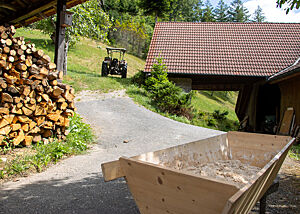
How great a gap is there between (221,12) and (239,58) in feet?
148

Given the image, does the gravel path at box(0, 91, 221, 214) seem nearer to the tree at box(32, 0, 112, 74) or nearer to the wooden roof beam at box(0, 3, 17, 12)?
the wooden roof beam at box(0, 3, 17, 12)

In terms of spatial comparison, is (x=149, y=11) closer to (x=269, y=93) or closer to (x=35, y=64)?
(x=269, y=93)

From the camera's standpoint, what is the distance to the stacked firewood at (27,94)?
15.5 ft

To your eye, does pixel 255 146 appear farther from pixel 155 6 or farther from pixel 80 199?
pixel 155 6

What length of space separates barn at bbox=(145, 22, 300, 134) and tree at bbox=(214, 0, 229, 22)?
40.1 m

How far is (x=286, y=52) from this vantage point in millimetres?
14695

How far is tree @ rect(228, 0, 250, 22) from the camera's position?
2122 inches

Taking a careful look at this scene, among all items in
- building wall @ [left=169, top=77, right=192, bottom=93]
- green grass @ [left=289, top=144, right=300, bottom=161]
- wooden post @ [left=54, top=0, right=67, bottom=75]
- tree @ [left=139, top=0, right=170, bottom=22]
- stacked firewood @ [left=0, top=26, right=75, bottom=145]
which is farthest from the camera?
tree @ [left=139, top=0, right=170, bottom=22]

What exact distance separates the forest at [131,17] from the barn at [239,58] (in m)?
3.71

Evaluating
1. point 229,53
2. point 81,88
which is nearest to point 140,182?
point 81,88

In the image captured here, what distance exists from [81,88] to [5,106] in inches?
308

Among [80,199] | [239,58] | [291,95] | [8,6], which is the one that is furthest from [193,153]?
[239,58]

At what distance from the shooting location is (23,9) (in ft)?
20.4

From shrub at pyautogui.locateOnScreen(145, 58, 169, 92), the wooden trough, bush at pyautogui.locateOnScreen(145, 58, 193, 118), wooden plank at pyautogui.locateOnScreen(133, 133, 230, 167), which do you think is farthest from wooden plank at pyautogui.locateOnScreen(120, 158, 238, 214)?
shrub at pyautogui.locateOnScreen(145, 58, 169, 92)
